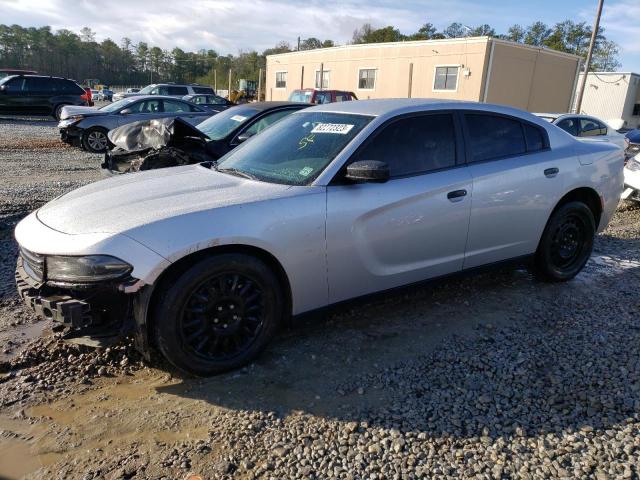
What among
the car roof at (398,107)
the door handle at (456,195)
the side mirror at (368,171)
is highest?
the car roof at (398,107)

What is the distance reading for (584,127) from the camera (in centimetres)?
1077

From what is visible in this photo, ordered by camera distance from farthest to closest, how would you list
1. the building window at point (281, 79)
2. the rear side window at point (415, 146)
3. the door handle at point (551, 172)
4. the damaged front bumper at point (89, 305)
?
the building window at point (281, 79), the door handle at point (551, 172), the rear side window at point (415, 146), the damaged front bumper at point (89, 305)

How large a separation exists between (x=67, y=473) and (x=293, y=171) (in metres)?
2.17

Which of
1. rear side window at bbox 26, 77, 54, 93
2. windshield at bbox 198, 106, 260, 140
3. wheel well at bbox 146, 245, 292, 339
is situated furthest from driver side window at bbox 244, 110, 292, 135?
rear side window at bbox 26, 77, 54, 93

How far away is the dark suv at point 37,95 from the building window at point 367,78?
58.9ft

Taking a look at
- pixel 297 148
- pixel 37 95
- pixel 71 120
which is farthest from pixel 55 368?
pixel 37 95

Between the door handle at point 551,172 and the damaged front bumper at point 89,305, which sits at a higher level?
the door handle at point 551,172

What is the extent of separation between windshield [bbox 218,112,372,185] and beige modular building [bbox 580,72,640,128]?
41.6 m

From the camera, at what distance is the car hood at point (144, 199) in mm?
2877

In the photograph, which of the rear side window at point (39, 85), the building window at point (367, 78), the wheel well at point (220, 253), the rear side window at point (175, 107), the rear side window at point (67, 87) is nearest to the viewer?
the wheel well at point (220, 253)

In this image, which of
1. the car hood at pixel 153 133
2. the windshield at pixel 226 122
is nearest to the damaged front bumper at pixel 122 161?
the car hood at pixel 153 133

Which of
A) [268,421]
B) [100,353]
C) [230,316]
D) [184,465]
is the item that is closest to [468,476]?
[268,421]

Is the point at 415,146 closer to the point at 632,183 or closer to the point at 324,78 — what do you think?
the point at 632,183

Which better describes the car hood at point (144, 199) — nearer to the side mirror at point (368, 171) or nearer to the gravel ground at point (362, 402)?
the side mirror at point (368, 171)
